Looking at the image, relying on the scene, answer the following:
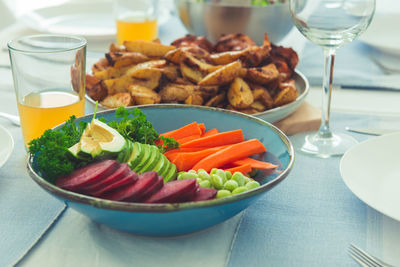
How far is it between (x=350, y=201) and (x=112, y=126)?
554 mm

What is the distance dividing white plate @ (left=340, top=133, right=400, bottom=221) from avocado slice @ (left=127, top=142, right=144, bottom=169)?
0.44 metres

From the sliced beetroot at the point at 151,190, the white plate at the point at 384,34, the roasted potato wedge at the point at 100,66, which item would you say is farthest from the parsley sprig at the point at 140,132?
the white plate at the point at 384,34

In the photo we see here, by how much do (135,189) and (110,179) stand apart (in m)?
0.05

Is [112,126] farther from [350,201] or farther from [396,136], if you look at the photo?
[396,136]

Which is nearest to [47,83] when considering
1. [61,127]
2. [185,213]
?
[61,127]

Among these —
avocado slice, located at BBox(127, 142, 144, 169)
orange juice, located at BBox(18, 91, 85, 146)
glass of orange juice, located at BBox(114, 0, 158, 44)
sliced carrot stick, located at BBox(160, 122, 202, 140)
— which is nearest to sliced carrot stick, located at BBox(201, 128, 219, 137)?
sliced carrot stick, located at BBox(160, 122, 202, 140)

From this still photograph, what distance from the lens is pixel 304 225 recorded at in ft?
3.45

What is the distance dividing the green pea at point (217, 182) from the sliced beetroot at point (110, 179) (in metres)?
0.16

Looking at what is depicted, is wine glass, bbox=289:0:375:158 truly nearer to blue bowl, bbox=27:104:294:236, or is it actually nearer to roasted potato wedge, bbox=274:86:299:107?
roasted potato wedge, bbox=274:86:299:107

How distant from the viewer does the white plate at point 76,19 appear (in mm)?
2309

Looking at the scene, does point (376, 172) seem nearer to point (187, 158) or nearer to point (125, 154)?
point (187, 158)

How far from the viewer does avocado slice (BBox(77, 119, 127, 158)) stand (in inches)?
38.5

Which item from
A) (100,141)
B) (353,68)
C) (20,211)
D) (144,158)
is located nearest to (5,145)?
(20,211)

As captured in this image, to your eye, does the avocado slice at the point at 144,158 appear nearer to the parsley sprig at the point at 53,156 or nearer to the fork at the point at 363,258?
the parsley sprig at the point at 53,156
